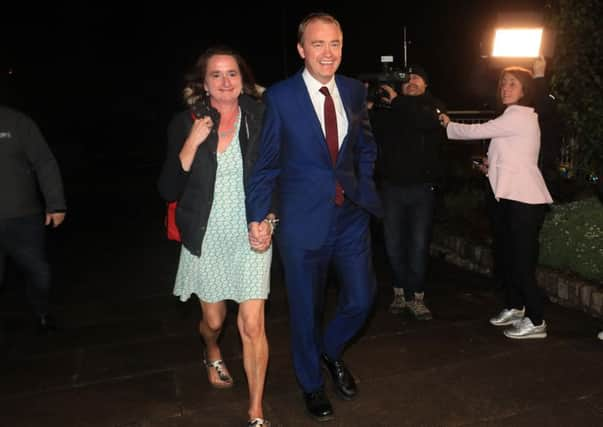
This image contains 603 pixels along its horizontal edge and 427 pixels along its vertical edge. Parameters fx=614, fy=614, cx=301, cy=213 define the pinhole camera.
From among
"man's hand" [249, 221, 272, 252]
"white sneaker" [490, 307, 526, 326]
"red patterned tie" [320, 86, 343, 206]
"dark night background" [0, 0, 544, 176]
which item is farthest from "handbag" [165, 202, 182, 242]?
"dark night background" [0, 0, 544, 176]

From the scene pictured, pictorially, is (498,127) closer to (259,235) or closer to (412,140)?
(412,140)

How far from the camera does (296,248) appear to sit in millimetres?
3363

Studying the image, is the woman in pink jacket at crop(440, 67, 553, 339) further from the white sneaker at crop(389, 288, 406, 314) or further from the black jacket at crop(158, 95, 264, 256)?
the black jacket at crop(158, 95, 264, 256)

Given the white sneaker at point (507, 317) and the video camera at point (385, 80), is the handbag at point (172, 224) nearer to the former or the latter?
the video camera at point (385, 80)

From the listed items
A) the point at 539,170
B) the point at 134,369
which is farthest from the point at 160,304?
the point at 539,170

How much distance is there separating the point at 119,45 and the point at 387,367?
39.8 metres

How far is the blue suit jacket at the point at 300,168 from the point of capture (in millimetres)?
3221

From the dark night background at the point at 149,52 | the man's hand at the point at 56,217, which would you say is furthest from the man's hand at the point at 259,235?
the dark night background at the point at 149,52

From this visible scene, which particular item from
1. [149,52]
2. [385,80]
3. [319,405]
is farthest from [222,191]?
[149,52]

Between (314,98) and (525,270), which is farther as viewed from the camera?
(525,270)

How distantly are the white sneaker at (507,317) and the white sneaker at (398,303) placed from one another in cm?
77

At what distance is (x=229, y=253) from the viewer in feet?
11.4

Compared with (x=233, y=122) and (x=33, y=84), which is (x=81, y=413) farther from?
(x=33, y=84)

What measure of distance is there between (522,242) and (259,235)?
2.19 m
